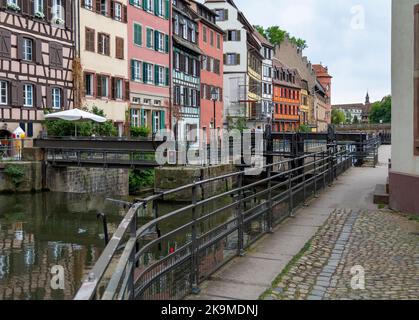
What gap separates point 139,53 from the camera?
38594mm

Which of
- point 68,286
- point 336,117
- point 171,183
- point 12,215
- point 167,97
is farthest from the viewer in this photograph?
point 336,117

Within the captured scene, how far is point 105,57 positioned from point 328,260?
29517mm

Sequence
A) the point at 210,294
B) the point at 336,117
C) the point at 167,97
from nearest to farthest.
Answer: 1. the point at 210,294
2. the point at 167,97
3. the point at 336,117

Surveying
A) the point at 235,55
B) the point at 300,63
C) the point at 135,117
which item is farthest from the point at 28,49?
the point at 300,63

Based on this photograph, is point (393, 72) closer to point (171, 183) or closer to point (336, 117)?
point (171, 183)

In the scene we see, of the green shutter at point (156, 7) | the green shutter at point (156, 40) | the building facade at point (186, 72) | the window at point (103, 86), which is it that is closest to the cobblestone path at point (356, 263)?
the window at point (103, 86)

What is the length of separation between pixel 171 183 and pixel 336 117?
137448mm

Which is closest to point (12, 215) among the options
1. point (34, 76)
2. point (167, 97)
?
point (34, 76)

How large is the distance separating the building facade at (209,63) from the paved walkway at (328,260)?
38.7m

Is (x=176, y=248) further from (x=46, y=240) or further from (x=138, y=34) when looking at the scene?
(x=138, y=34)

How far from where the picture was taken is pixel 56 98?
31406 mm

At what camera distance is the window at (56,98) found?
31112mm
